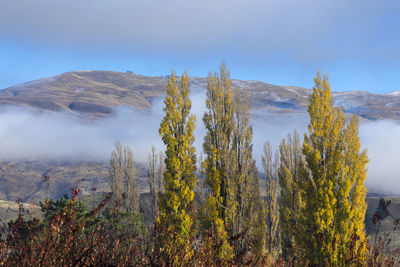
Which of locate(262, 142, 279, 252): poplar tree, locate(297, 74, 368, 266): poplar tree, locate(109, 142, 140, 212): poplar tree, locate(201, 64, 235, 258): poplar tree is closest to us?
locate(297, 74, 368, 266): poplar tree

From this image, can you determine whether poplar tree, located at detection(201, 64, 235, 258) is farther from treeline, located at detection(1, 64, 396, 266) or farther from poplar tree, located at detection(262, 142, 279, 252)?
poplar tree, located at detection(262, 142, 279, 252)

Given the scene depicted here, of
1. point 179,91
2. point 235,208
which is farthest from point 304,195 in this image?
point 179,91

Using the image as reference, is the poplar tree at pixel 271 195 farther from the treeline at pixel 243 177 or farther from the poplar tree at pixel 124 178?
the poplar tree at pixel 124 178

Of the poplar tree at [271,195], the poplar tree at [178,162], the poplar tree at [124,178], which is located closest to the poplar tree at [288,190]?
the poplar tree at [271,195]

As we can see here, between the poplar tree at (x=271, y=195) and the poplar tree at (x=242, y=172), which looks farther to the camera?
the poplar tree at (x=271, y=195)

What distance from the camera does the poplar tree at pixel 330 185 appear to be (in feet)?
33.3

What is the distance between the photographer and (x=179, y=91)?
46.9 ft

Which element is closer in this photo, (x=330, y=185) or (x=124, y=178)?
(x=330, y=185)

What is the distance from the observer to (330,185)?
1066cm

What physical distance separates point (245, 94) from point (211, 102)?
162 cm

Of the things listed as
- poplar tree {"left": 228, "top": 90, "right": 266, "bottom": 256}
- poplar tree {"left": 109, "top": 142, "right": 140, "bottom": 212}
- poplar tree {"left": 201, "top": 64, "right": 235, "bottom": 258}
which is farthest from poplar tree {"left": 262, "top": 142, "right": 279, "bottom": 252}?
poplar tree {"left": 109, "top": 142, "right": 140, "bottom": 212}

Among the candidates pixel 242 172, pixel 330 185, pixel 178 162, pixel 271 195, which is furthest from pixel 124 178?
pixel 330 185

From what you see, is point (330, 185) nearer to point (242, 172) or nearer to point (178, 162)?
point (242, 172)

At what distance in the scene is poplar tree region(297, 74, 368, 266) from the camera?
33.3ft
